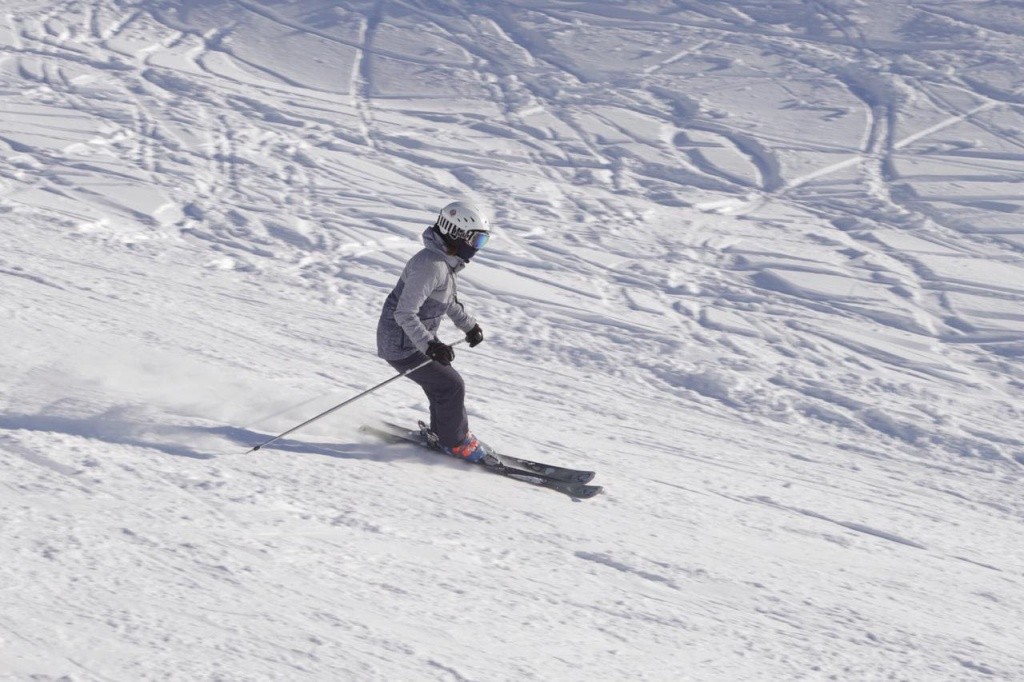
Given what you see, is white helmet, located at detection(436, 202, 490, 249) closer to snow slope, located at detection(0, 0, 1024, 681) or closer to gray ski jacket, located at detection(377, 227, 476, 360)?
gray ski jacket, located at detection(377, 227, 476, 360)

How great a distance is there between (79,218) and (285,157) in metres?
3.30

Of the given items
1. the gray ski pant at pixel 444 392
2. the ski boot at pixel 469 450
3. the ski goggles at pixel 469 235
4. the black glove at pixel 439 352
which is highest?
the ski goggles at pixel 469 235

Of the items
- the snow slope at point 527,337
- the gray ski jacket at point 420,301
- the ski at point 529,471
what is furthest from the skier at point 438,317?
the snow slope at point 527,337

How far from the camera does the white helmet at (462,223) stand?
5.20 metres

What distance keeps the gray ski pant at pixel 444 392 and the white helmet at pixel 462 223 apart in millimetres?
686

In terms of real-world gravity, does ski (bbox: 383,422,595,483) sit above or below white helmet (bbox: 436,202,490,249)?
below

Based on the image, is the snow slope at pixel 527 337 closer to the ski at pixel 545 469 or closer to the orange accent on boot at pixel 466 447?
the orange accent on boot at pixel 466 447

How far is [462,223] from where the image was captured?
5207 mm

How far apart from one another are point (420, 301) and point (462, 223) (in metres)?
0.45

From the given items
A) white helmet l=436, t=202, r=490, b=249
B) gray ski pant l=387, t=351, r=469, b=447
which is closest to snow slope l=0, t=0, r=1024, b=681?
gray ski pant l=387, t=351, r=469, b=447

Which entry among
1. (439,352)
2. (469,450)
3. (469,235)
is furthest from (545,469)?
(469,235)

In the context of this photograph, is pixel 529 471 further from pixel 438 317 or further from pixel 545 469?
pixel 438 317

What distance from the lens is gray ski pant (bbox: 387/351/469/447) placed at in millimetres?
5516

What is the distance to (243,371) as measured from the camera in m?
6.61
